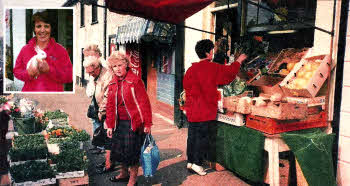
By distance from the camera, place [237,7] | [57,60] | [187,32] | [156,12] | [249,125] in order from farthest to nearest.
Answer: [187,32] → [57,60] → [237,7] → [156,12] → [249,125]

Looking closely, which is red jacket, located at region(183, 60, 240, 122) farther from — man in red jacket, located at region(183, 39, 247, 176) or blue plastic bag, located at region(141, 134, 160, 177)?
blue plastic bag, located at region(141, 134, 160, 177)

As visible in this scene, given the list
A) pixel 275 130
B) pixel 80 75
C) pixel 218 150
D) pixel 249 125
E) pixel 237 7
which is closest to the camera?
pixel 275 130

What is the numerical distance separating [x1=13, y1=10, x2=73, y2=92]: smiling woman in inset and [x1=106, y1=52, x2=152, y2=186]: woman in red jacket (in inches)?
105

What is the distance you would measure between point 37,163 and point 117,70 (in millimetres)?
1713

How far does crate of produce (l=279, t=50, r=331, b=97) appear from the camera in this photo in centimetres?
395

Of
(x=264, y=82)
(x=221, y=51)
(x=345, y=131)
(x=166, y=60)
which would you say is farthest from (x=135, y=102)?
(x=166, y=60)

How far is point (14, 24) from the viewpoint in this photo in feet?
21.0

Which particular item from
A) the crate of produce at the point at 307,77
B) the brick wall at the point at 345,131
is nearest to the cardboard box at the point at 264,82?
the crate of produce at the point at 307,77

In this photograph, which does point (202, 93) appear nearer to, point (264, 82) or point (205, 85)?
point (205, 85)

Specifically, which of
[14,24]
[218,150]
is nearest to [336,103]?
[218,150]

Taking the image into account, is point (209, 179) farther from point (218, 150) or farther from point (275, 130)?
point (275, 130)

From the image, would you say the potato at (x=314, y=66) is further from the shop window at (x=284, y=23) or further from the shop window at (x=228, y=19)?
the shop window at (x=228, y=19)

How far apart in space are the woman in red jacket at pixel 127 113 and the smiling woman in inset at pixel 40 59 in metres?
2.67

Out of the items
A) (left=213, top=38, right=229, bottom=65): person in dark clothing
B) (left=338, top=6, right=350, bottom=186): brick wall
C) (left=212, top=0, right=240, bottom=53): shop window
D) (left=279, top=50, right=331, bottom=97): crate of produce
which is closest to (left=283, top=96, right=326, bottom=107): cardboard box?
(left=279, top=50, right=331, bottom=97): crate of produce
